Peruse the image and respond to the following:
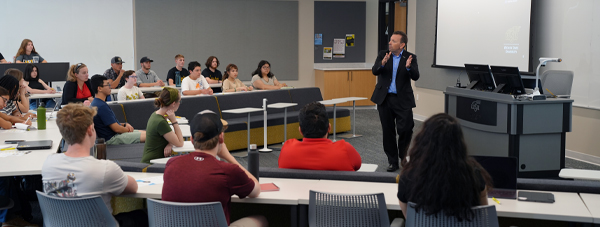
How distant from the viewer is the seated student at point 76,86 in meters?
6.31

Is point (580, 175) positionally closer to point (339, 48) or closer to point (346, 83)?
point (346, 83)

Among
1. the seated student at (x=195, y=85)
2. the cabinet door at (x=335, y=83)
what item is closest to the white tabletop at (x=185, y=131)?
the seated student at (x=195, y=85)

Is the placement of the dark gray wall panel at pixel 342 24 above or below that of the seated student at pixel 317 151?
above

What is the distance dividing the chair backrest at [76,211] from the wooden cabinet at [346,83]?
9089 millimetres

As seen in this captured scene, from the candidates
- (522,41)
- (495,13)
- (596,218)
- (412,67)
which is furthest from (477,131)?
(596,218)

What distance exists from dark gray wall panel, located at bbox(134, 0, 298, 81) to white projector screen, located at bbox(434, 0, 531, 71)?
3850 mm

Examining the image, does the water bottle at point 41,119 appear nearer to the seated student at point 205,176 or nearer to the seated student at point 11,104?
the seated student at point 11,104

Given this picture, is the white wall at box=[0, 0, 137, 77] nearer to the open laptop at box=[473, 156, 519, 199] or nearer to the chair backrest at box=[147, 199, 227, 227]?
the chair backrest at box=[147, 199, 227, 227]

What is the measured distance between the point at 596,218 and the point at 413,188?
2.85 feet

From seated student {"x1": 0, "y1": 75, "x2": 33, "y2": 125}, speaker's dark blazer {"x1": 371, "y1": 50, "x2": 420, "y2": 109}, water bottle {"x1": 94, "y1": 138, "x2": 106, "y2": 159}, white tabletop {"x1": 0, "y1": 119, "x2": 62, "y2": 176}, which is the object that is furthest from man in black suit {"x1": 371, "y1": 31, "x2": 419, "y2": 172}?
seated student {"x1": 0, "y1": 75, "x2": 33, "y2": 125}

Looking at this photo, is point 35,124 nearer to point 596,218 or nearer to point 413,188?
point 413,188

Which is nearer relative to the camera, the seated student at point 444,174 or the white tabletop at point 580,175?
the seated student at point 444,174

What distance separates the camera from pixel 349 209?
8.48 feet

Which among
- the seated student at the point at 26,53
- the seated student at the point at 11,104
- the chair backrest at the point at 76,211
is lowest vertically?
the chair backrest at the point at 76,211
